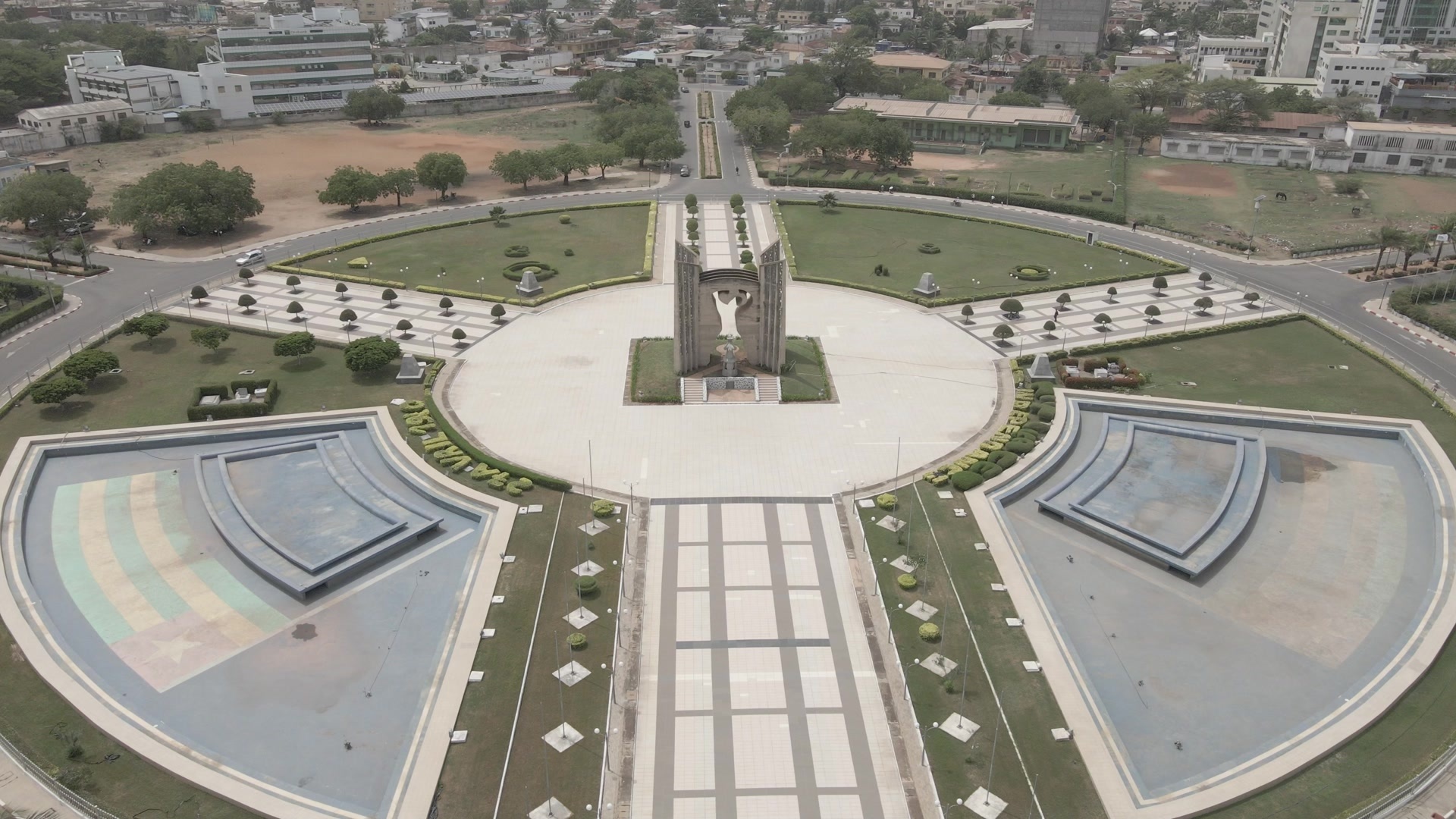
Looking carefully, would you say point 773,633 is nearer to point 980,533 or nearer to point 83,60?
point 980,533

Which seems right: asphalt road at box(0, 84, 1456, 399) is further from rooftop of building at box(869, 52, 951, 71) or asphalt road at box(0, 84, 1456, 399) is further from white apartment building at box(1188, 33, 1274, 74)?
white apartment building at box(1188, 33, 1274, 74)

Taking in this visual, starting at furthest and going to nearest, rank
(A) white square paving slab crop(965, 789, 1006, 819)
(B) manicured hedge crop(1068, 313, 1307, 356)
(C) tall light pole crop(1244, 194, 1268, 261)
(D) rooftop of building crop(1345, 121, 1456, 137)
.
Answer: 1. (D) rooftop of building crop(1345, 121, 1456, 137)
2. (C) tall light pole crop(1244, 194, 1268, 261)
3. (B) manicured hedge crop(1068, 313, 1307, 356)
4. (A) white square paving slab crop(965, 789, 1006, 819)

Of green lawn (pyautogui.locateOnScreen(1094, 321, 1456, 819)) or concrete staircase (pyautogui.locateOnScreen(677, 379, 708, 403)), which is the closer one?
green lawn (pyautogui.locateOnScreen(1094, 321, 1456, 819))

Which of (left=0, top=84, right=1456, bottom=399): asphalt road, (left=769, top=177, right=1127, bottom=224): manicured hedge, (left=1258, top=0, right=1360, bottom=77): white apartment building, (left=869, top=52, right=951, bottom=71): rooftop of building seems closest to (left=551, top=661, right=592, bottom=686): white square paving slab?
(left=0, top=84, right=1456, bottom=399): asphalt road

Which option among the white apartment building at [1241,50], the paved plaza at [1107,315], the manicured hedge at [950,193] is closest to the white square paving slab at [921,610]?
the paved plaza at [1107,315]

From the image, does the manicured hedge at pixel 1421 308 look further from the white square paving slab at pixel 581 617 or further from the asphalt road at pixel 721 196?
the white square paving slab at pixel 581 617

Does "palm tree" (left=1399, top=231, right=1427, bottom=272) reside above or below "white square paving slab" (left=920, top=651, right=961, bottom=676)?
above
